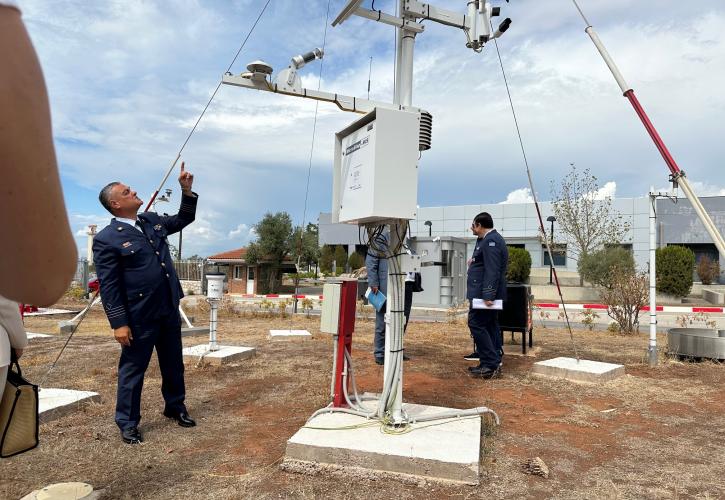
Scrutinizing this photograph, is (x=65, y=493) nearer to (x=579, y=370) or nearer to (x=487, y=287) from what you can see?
(x=487, y=287)

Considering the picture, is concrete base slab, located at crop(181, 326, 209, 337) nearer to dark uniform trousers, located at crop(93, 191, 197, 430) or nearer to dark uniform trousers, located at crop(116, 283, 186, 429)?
dark uniform trousers, located at crop(116, 283, 186, 429)

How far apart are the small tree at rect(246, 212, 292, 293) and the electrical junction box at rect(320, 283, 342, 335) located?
2942 cm

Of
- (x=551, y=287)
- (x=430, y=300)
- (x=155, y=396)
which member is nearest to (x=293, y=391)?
(x=155, y=396)

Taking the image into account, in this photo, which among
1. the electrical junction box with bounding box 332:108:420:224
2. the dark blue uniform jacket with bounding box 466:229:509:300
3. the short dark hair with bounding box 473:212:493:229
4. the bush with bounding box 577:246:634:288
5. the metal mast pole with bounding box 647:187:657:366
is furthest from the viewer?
the bush with bounding box 577:246:634:288

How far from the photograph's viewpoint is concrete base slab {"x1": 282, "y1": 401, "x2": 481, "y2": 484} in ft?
10.8

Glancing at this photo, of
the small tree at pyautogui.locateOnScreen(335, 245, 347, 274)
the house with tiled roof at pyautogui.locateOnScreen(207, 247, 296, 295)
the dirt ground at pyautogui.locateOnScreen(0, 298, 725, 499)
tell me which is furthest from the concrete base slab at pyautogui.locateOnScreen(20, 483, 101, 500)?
the small tree at pyautogui.locateOnScreen(335, 245, 347, 274)

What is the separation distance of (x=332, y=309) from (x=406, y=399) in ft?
4.82

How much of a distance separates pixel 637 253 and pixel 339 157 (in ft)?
128

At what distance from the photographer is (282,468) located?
11.4 ft

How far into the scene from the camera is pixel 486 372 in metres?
6.26

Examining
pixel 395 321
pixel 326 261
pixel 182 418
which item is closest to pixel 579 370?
pixel 395 321

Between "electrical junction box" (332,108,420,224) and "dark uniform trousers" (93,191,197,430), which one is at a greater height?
"electrical junction box" (332,108,420,224)

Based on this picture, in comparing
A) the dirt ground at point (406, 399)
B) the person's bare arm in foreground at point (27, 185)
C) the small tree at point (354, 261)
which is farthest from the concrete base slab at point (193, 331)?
the small tree at point (354, 261)

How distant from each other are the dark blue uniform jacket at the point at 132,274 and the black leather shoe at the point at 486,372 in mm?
3716
